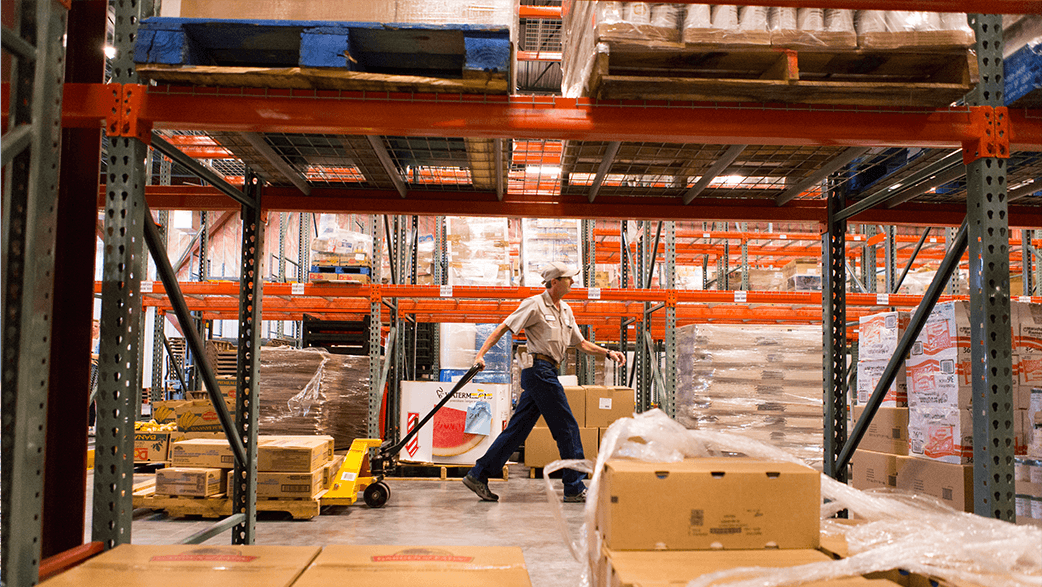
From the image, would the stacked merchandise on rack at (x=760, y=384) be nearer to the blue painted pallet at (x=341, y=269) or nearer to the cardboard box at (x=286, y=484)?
the blue painted pallet at (x=341, y=269)

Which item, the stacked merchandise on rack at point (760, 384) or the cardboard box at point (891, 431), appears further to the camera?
the stacked merchandise on rack at point (760, 384)

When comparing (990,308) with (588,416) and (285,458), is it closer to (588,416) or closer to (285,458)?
(285,458)

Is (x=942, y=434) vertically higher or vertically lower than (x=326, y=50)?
lower

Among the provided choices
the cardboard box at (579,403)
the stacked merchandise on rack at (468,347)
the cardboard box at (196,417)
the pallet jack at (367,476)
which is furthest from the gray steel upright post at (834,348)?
the stacked merchandise on rack at (468,347)

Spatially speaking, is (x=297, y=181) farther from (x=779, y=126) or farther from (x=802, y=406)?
(x=802, y=406)

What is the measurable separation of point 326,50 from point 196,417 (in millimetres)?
5477

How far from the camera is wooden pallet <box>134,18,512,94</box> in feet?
7.72

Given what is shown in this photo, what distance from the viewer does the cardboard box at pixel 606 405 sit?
7.68 metres

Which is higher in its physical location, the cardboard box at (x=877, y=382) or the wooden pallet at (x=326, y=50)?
the wooden pallet at (x=326, y=50)

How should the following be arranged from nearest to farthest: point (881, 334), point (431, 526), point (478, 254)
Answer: point (881, 334) < point (431, 526) < point (478, 254)

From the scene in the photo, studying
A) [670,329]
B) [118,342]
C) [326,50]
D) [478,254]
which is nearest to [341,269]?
[478,254]

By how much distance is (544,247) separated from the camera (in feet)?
26.8

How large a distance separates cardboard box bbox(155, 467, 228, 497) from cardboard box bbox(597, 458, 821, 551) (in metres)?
4.70

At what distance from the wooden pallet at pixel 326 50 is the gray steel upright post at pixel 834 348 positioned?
2.39m
